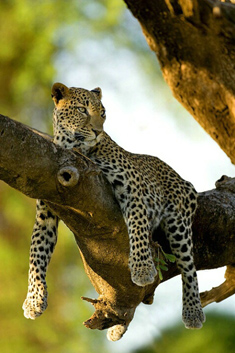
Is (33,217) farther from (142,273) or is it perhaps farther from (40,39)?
(142,273)

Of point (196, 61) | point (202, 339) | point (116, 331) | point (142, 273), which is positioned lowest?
point (202, 339)

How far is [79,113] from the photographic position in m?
8.51

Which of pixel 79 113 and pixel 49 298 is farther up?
pixel 79 113

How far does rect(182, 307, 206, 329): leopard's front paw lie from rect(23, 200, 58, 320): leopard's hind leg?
1.91m

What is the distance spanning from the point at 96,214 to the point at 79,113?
57.5 inches

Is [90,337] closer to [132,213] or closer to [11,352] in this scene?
[11,352]

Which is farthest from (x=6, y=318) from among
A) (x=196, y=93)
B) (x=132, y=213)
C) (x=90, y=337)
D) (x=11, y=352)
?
(x=132, y=213)

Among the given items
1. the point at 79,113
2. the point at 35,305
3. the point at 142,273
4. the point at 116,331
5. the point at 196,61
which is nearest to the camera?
the point at 142,273

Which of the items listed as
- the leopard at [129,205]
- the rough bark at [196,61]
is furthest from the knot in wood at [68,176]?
the rough bark at [196,61]

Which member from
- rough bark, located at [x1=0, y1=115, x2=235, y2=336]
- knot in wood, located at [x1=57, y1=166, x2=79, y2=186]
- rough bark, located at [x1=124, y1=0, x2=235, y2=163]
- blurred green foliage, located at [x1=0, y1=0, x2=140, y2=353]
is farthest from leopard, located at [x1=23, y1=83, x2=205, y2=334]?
blurred green foliage, located at [x1=0, y1=0, x2=140, y2=353]

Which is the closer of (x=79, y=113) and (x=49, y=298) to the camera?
(x=79, y=113)

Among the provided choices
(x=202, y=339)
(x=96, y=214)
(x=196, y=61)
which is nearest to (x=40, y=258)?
(x=96, y=214)

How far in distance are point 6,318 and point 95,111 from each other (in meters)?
18.2

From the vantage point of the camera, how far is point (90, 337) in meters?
25.0
